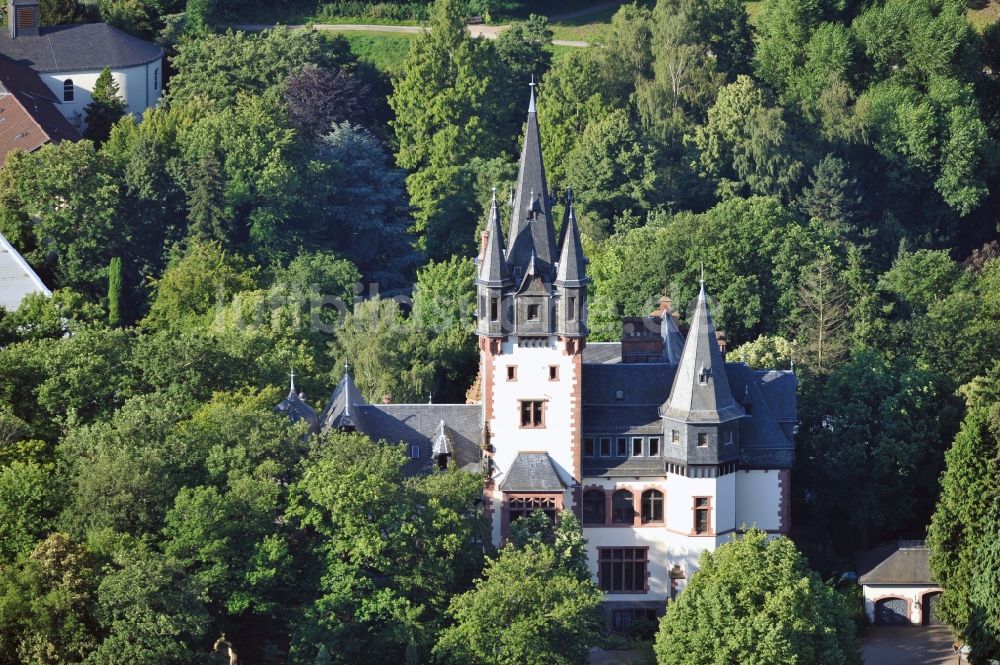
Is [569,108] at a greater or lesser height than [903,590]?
greater

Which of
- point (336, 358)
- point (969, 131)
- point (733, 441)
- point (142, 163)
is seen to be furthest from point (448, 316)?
point (969, 131)

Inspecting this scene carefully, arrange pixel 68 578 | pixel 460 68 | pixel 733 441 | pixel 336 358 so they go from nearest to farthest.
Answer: pixel 68 578, pixel 733 441, pixel 336 358, pixel 460 68

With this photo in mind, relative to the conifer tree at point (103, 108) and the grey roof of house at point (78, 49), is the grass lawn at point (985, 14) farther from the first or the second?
the conifer tree at point (103, 108)

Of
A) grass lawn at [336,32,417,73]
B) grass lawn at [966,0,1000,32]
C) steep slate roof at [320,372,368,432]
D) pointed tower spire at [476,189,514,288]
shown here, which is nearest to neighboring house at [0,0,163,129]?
grass lawn at [336,32,417,73]

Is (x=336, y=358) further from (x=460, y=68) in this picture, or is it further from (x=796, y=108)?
(x=796, y=108)

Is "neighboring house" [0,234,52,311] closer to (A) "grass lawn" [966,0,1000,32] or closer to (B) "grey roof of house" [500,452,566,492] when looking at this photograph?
(B) "grey roof of house" [500,452,566,492]

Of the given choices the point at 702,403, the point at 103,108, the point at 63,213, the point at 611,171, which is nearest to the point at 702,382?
the point at 702,403

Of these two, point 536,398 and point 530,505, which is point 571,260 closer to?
point 536,398
